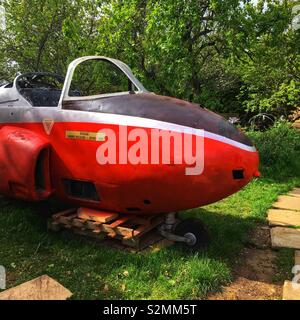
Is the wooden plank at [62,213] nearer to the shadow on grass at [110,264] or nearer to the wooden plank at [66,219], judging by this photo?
the wooden plank at [66,219]

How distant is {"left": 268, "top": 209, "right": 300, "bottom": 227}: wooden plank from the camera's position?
6.77 m

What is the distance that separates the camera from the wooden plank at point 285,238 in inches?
230

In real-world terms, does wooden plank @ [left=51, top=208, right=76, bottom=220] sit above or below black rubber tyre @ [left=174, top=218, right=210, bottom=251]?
above

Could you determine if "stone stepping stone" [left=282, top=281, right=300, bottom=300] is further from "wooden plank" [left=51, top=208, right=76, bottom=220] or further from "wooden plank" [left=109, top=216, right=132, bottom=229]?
"wooden plank" [left=51, top=208, right=76, bottom=220]

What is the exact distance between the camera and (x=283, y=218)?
706 cm

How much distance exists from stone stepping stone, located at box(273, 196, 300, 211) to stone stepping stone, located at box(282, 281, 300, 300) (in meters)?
3.25

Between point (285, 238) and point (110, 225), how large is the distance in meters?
2.80

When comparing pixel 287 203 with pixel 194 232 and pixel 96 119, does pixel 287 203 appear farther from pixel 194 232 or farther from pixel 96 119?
pixel 96 119

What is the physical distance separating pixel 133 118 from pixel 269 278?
2.59 m

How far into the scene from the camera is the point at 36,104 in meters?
6.05

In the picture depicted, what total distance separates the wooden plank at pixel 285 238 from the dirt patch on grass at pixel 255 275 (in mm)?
121

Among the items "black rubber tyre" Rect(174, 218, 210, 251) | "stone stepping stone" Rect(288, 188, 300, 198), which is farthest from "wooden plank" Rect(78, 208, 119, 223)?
"stone stepping stone" Rect(288, 188, 300, 198)

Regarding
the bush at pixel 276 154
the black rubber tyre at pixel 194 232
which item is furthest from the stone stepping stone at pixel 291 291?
the bush at pixel 276 154
